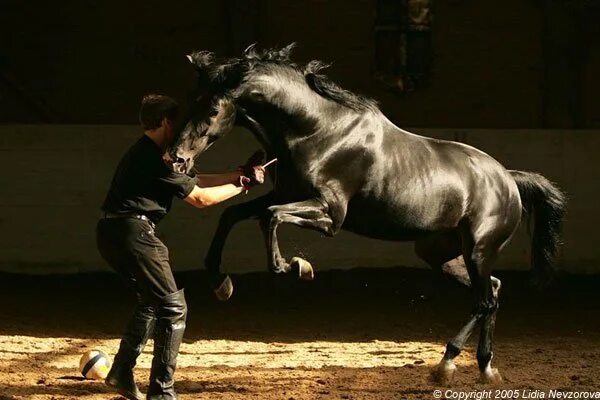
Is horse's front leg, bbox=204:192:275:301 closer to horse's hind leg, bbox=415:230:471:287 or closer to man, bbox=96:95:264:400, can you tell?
→ man, bbox=96:95:264:400

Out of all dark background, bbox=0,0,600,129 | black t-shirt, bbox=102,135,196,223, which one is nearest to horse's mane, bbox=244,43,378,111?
black t-shirt, bbox=102,135,196,223

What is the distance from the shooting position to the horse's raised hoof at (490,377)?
22.2ft

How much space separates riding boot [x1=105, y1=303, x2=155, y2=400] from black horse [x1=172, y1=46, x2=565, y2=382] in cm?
48

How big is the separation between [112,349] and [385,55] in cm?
641

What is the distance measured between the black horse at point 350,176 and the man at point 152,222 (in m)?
0.14

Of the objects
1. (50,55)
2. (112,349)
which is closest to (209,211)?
(112,349)

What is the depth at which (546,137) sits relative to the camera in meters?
11.0

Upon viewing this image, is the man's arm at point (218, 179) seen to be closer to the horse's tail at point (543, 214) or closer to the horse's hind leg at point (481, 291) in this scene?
the horse's hind leg at point (481, 291)

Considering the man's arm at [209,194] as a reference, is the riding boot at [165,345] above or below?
below

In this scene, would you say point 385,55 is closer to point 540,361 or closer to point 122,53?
point 122,53

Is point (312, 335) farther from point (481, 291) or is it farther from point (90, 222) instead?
point (90, 222)

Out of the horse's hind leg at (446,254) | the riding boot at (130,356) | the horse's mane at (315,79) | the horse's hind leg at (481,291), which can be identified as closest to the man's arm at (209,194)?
the riding boot at (130,356)

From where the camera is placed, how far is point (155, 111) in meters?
5.50

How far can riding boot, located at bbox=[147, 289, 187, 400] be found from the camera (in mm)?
5461
